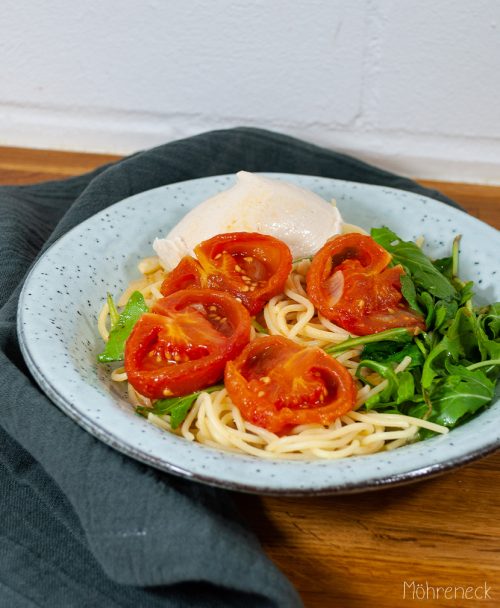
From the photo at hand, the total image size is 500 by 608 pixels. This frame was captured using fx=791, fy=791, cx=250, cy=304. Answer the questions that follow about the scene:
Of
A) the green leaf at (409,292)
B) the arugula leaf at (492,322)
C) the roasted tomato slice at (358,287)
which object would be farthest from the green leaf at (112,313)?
the arugula leaf at (492,322)

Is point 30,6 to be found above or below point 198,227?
above

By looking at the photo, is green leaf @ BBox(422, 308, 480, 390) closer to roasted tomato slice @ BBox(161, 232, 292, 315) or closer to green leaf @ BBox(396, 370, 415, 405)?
green leaf @ BBox(396, 370, 415, 405)

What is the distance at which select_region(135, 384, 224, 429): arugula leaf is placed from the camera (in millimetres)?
2623

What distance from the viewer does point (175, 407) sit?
8.68 ft

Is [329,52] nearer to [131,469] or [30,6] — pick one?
[30,6]

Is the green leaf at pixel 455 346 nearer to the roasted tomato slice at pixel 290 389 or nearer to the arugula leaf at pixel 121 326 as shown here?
the roasted tomato slice at pixel 290 389

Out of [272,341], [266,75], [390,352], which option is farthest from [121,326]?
[266,75]

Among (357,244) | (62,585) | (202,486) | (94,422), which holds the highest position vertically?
(357,244)

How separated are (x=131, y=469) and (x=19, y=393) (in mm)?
511

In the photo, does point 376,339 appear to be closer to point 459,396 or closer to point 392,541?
point 459,396

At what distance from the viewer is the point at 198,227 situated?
328 cm

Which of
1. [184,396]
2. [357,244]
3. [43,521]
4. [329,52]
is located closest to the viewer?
[43,521]

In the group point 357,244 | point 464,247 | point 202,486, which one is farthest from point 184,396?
point 464,247

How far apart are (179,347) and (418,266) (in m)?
1.06
